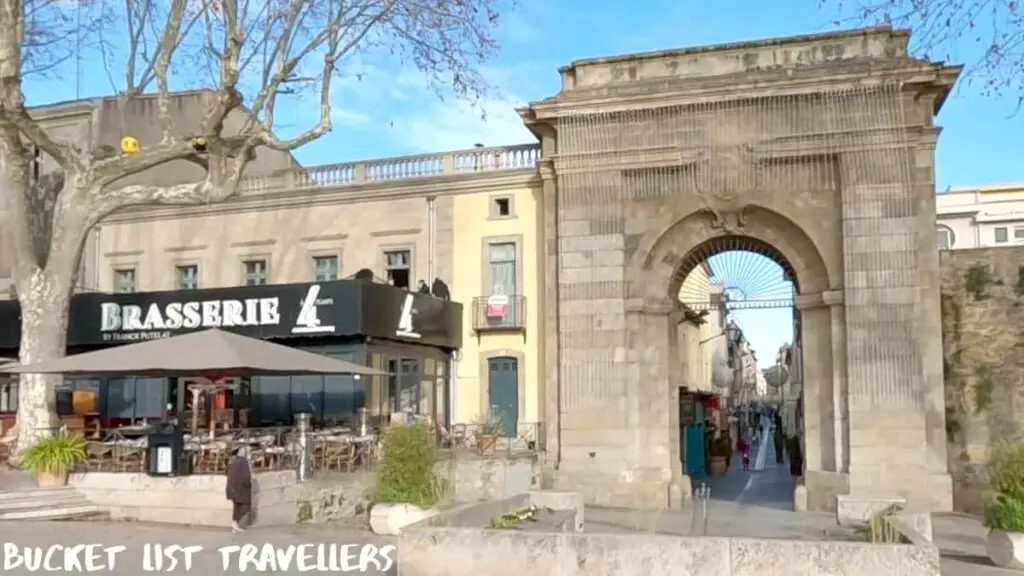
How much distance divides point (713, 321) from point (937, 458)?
29.2 m

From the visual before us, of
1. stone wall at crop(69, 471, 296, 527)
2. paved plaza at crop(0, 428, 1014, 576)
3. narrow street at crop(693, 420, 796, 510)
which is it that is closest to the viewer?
paved plaza at crop(0, 428, 1014, 576)

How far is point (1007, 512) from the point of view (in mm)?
12680

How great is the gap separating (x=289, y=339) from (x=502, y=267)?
5362mm

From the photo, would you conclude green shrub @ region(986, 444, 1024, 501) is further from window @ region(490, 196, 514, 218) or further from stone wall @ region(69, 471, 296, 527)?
window @ region(490, 196, 514, 218)

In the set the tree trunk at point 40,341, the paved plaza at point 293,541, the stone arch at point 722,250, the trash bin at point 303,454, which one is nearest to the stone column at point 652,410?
the stone arch at point 722,250

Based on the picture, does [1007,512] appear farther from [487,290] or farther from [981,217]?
[981,217]

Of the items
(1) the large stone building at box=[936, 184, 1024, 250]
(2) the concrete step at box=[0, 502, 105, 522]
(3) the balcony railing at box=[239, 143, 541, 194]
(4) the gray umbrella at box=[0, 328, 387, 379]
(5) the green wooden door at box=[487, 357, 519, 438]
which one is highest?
(1) the large stone building at box=[936, 184, 1024, 250]

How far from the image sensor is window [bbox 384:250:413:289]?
84.2ft

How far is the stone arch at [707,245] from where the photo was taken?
72.1ft

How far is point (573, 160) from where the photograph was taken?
22.9 metres

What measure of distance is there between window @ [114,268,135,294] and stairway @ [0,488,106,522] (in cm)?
1366

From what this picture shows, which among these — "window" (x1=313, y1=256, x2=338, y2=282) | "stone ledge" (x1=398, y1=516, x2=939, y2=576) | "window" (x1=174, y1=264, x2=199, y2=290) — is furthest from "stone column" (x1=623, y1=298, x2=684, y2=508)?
"stone ledge" (x1=398, y1=516, x2=939, y2=576)

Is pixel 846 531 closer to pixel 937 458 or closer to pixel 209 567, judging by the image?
pixel 209 567

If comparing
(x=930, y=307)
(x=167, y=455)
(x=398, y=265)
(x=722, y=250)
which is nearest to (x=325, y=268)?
(x=398, y=265)
